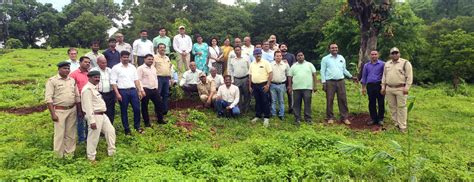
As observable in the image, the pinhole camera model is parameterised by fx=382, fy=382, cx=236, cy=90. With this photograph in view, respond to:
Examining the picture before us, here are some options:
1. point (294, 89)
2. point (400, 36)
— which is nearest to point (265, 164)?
point (294, 89)

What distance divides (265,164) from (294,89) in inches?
141

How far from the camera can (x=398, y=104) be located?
9.24 meters

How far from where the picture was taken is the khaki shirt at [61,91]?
6.77 m

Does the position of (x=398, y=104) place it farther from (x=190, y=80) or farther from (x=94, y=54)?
(x=94, y=54)

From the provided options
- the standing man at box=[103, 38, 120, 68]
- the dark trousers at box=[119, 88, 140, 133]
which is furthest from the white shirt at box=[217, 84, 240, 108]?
the standing man at box=[103, 38, 120, 68]

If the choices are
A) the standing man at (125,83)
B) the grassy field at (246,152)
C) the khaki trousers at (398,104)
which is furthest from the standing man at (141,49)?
the khaki trousers at (398,104)

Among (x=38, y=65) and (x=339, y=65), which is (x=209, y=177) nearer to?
(x=339, y=65)

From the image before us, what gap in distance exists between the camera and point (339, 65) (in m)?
9.80

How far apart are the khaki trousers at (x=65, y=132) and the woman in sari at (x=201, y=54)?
5.06 metres

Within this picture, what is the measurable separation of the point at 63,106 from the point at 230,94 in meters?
4.37

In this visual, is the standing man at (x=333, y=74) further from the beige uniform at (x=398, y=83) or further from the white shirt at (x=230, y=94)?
the white shirt at (x=230, y=94)

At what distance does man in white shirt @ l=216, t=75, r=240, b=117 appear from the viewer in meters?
10.1

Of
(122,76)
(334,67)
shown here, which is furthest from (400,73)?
(122,76)

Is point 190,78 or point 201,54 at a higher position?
point 201,54
